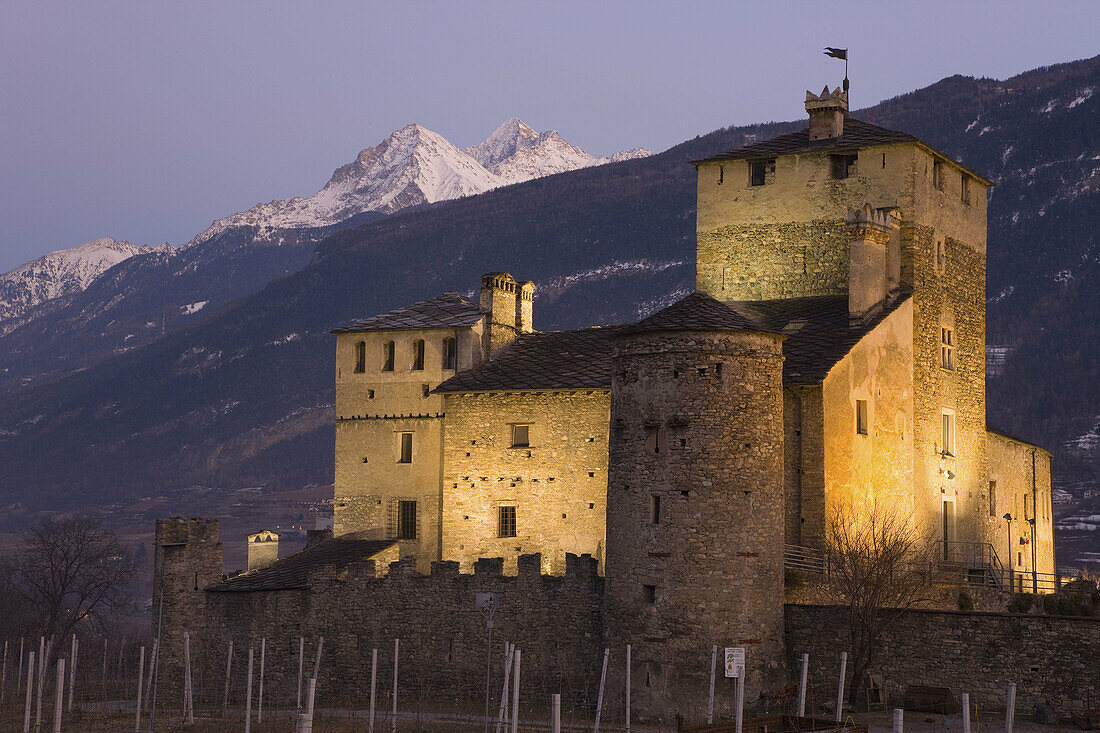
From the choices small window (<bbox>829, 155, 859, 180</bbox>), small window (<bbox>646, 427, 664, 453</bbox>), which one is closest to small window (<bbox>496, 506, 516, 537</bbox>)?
small window (<bbox>646, 427, 664, 453</bbox>)

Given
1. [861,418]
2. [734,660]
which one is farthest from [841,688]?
[861,418]

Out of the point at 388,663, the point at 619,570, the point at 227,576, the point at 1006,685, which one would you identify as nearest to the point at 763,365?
the point at 619,570

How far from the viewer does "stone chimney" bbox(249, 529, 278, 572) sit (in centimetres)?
5916

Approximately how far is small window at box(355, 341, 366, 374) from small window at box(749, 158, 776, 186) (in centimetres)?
1520

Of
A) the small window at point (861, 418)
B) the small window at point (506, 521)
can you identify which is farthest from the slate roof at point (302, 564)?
the small window at point (861, 418)

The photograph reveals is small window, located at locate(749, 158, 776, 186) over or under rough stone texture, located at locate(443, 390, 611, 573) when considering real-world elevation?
over

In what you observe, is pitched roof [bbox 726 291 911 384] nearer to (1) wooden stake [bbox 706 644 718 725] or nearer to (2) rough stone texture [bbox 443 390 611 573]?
(2) rough stone texture [bbox 443 390 611 573]

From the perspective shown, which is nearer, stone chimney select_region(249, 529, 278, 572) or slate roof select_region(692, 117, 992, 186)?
slate roof select_region(692, 117, 992, 186)

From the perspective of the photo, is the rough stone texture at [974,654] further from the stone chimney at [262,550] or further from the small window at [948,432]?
the stone chimney at [262,550]

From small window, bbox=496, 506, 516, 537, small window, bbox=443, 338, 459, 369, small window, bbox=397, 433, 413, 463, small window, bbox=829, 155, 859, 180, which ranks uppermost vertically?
small window, bbox=829, 155, 859, 180

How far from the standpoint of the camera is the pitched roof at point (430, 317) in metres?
55.2

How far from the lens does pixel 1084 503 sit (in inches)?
5689

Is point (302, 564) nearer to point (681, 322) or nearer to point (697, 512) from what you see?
point (697, 512)

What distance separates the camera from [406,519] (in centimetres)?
5378
